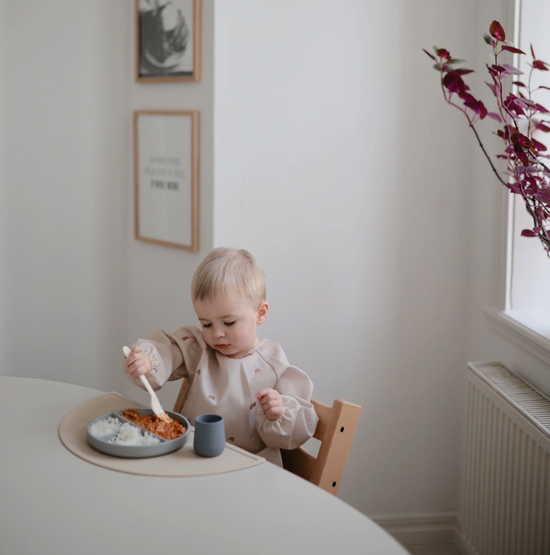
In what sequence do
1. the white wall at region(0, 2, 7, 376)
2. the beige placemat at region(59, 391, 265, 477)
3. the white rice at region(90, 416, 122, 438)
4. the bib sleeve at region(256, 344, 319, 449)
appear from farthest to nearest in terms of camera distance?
the white wall at region(0, 2, 7, 376)
the bib sleeve at region(256, 344, 319, 449)
the white rice at region(90, 416, 122, 438)
the beige placemat at region(59, 391, 265, 477)

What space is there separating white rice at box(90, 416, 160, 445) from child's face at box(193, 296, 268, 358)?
0.30 metres

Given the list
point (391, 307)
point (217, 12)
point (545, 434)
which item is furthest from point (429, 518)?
point (217, 12)

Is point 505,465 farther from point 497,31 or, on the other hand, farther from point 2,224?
point 2,224

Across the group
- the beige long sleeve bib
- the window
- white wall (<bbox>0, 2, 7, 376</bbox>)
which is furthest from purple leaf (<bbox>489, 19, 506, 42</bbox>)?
white wall (<bbox>0, 2, 7, 376</bbox>)

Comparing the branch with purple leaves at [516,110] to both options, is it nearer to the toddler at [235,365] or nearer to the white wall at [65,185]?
the toddler at [235,365]

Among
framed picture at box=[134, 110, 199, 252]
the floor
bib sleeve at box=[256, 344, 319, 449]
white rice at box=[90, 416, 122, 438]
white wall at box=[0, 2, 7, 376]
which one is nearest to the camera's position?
white rice at box=[90, 416, 122, 438]

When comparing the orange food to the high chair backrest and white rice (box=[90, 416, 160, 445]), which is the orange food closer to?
white rice (box=[90, 416, 160, 445])

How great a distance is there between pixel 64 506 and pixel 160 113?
1.66 metres

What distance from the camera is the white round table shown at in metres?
1.05

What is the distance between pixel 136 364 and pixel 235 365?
248 mm

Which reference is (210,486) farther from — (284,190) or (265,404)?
(284,190)

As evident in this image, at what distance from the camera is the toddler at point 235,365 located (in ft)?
5.10

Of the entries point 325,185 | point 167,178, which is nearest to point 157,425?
point 325,185

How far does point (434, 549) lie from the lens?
8.20 feet
